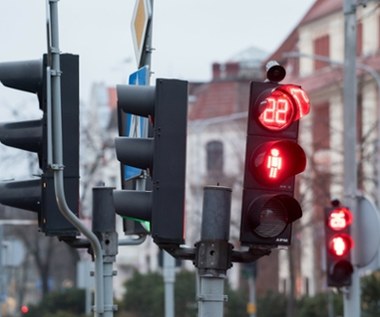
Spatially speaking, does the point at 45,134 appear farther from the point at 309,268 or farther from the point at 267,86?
the point at 309,268

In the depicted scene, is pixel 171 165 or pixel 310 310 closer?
pixel 171 165

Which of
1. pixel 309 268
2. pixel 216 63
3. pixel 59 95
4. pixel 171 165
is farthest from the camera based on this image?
pixel 216 63

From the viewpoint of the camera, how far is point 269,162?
1002 centimetres

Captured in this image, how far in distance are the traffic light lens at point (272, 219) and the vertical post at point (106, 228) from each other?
10.4 ft

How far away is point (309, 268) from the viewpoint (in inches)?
2596

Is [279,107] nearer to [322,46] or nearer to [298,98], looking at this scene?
[298,98]

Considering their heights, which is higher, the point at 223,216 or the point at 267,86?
the point at 267,86

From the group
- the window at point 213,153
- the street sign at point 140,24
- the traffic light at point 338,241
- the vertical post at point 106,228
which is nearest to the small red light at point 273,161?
the street sign at point 140,24

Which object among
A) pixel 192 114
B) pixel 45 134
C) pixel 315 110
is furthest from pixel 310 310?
pixel 192 114

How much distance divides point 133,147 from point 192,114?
253 ft

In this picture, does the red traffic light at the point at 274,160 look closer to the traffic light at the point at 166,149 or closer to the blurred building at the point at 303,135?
the traffic light at the point at 166,149

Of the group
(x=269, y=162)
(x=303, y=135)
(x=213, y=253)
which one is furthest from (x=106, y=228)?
(x=303, y=135)

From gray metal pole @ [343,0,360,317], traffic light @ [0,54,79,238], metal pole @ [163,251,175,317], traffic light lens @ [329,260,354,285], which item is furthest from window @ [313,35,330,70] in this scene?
traffic light @ [0,54,79,238]

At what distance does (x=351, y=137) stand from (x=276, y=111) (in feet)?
37.4
